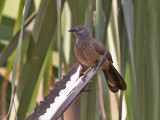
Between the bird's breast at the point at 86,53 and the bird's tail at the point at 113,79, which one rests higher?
the bird's breast at the point at 86,53

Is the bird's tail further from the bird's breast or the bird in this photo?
the bird's breast

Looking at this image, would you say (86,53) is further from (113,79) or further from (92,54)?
(113,79)

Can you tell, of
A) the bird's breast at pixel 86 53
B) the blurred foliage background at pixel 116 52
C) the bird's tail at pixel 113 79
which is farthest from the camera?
the bird's breast at pixel 86 53

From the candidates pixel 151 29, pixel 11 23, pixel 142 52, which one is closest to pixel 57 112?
pixel 142 52

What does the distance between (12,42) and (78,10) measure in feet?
1.59

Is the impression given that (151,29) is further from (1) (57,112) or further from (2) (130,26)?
(1) (57,112)

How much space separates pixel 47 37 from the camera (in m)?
1.89

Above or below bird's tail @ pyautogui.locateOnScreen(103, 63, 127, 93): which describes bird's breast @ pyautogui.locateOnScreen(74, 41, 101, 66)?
above

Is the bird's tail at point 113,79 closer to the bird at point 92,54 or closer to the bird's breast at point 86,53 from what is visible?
the bird at point 92,54

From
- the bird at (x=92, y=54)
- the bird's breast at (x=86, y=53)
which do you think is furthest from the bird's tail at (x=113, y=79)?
the bird's breast at (x=86, y=53)

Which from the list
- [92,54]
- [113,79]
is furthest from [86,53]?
[113,79]

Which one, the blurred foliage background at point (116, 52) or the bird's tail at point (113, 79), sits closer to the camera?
the blurred foliage background at point (116, 52)

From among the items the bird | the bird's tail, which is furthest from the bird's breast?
the bird's tail

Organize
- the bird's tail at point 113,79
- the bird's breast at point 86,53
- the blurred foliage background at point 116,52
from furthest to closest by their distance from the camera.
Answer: the bird's breast at point 86,53 → the bird's tail at point 113,79 → the blurred foliage background at point 116,52
